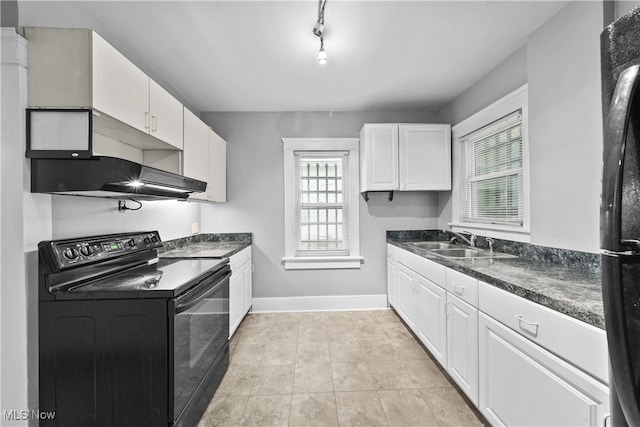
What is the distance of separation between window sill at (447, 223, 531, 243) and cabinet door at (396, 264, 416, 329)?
0.78 metres

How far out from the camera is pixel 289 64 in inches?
93.7

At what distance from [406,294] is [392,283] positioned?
19.3 inches

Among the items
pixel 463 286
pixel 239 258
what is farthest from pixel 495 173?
pixel 239 258

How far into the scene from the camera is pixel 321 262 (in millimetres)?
3539

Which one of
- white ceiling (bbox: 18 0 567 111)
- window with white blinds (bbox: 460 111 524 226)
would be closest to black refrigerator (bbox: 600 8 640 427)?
white ceiling (bbox: 18 0 567 111)

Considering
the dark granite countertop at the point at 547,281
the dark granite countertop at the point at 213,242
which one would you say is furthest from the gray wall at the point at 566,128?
the dark granite countertop at the point at 213,242

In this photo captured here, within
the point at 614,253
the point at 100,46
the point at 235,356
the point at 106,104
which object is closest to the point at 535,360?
the point at 614,253

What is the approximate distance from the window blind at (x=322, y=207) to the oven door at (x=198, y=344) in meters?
1.59

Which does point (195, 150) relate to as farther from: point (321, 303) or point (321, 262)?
point (321, 303)

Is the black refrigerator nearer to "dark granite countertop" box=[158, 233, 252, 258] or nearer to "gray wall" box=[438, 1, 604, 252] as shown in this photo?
"gray wall" box=[438, 1, 604, 252]

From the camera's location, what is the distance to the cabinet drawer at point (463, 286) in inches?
64.7

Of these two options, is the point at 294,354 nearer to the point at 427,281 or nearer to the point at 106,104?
the point at 427,281

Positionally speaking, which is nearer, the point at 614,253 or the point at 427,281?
the point at 614,253

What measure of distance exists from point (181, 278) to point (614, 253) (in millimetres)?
1753
